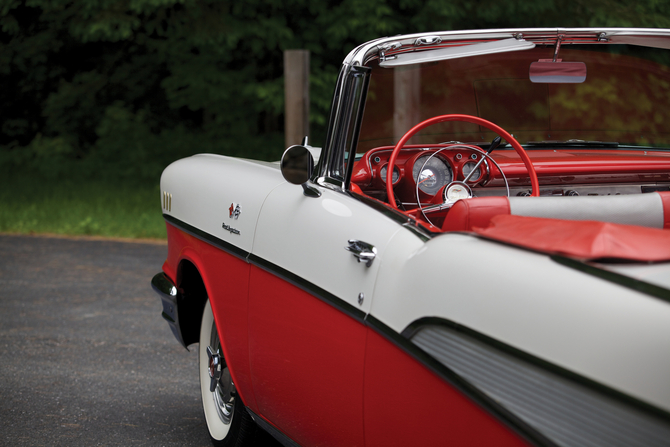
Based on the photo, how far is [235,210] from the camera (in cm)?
271

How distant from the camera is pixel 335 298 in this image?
6.52ft

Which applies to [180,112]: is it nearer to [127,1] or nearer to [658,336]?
[127,1]

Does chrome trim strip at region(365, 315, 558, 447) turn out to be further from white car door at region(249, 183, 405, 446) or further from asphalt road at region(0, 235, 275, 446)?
asphalt road at region(0, 235, 275, 446)

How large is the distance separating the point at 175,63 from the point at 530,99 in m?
10.8

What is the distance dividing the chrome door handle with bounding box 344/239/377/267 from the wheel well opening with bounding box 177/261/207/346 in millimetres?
1565

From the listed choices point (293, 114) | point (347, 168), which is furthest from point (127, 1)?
point (347, 168)

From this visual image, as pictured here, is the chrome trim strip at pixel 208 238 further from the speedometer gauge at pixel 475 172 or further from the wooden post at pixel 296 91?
the wooden post at pixel 296 91

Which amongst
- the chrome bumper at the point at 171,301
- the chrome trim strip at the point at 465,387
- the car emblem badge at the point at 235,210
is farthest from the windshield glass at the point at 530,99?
the chrome trim strip at the point at 465,387

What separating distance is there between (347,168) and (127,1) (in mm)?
9246

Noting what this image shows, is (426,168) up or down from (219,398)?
up

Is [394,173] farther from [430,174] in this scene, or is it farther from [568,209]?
[568,209]

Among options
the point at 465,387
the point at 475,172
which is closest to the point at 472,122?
the point at 475,172

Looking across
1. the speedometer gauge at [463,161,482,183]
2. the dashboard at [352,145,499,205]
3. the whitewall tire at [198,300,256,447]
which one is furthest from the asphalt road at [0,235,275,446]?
the speedometer gauge at [463,161,482,183]

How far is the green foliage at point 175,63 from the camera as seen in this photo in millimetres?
10492
